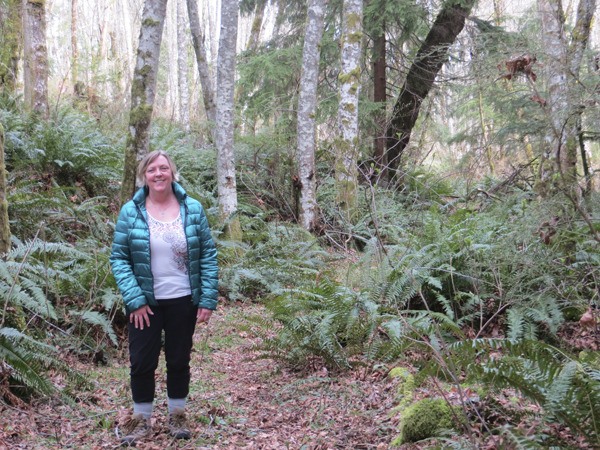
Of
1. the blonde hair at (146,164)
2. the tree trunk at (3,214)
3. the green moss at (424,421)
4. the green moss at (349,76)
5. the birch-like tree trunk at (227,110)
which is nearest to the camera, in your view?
the green moss at (424,421)

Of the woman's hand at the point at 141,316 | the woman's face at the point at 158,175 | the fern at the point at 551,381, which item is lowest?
the fern at the point at 551,381

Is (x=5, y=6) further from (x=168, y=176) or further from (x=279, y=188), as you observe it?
(x=168, y=176)

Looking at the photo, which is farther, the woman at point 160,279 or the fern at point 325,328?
the fern at point 325,328

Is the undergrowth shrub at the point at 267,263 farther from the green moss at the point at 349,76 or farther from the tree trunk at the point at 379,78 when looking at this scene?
the tree trunk at the point at 379,78

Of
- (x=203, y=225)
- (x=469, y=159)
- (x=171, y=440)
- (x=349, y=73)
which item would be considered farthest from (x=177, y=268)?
(x=469, y=159)

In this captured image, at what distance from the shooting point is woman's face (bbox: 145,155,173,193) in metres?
3.87

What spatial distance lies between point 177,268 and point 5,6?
485 inches

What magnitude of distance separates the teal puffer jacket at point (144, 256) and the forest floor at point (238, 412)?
97cm

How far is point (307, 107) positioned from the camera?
10.7 m

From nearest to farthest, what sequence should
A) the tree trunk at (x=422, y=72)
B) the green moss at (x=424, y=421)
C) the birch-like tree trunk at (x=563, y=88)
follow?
the green moss at (x=424, y=421) → the birch-like tree trunk at (x=563, y=88) → the tree trunk at (x=422, y=72)

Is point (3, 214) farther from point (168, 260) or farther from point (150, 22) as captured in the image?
point (150, 22)

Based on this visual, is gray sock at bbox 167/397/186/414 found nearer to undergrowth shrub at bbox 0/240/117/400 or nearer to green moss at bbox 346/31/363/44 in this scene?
undergrowth shrub at bbox 0/240/117/400

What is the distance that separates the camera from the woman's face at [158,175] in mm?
3871

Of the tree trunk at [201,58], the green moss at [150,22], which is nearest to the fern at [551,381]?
the green moss at [150,22]
